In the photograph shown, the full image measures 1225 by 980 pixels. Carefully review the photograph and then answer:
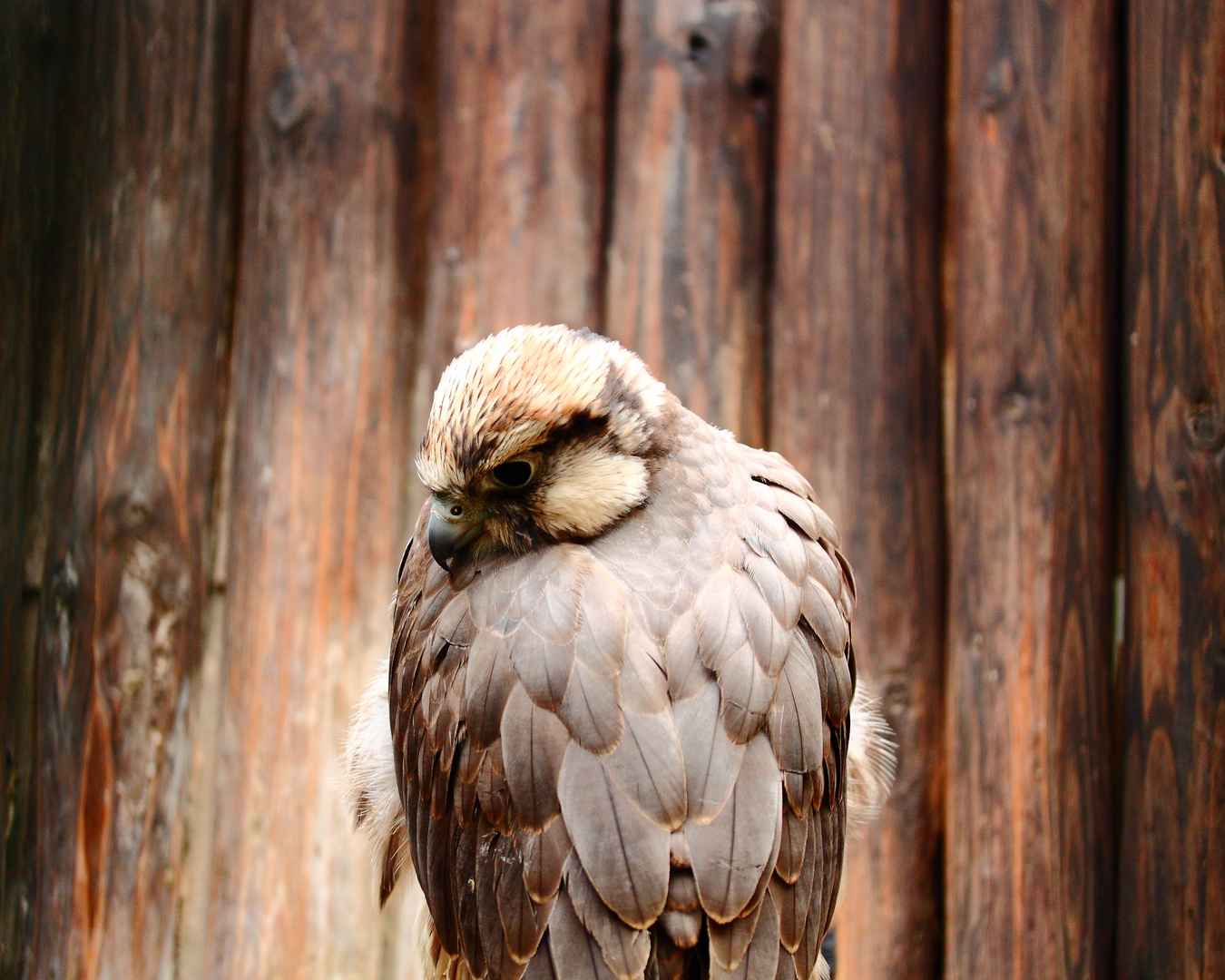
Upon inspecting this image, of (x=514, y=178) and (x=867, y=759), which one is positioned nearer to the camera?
(x=867, y=759)

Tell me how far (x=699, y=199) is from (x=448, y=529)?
1.09 m

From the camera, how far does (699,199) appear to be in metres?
2.35

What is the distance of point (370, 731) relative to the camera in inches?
80.7

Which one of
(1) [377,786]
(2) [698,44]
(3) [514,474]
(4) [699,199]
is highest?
(2) [698,44]

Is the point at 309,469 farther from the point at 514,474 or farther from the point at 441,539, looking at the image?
the point at 514,474

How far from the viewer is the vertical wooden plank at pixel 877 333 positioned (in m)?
2.23

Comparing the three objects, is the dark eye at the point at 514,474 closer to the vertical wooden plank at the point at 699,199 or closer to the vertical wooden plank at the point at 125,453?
the vertical wooden plank at the point at 699,199

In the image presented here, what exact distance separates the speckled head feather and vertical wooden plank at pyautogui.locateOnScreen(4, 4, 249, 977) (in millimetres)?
927

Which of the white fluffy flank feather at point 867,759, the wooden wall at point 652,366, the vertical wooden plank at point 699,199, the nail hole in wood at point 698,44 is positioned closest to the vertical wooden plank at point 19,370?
the wooden wall at point 652,366

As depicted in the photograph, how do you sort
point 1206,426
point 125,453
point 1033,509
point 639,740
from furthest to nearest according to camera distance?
point 125,453
point 1033,509
point 1206,426
point 639,740

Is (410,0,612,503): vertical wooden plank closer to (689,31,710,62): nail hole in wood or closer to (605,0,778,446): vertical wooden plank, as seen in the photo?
(605,0,778,446): vertical wooden plank

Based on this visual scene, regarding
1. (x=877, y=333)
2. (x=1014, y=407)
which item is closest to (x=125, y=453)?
(x=877, y=333)

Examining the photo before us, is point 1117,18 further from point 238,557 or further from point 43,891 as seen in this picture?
point 43,891

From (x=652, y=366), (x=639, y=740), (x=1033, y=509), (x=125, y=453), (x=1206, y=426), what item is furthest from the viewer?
(x=652, y=366)
